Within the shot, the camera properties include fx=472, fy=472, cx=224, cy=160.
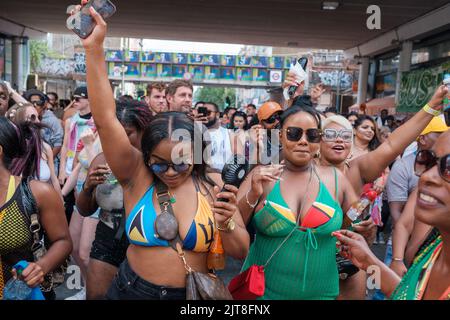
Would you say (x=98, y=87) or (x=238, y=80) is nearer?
(x=98, y=87)

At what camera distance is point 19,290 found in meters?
2.25

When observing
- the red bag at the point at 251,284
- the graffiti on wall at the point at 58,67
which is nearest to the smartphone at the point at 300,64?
the red bag at the point at 251,284

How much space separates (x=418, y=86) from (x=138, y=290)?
13983 millimetres

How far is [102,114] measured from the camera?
7.22ft

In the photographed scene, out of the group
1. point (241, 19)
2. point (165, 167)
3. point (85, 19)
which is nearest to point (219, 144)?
point (165, 167)

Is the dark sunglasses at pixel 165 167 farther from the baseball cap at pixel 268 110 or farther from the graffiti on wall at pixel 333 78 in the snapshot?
the graffiti on wall at pixel 333 78

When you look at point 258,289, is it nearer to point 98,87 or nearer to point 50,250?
point 50,250

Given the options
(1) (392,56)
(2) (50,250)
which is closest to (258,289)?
(2) (50,250)

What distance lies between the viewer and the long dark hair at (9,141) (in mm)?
2589

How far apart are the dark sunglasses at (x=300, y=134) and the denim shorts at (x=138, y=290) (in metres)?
1.12

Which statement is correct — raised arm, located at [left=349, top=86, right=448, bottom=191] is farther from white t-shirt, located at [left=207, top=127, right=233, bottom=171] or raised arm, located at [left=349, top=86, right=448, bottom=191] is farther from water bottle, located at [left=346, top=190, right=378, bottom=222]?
white t-shirt, located at [left=207, top=127, right=233, bottom=171]

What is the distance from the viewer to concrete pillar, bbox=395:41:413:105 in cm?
1519

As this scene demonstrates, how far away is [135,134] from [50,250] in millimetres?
1136
